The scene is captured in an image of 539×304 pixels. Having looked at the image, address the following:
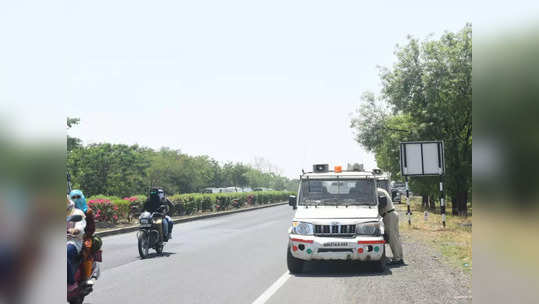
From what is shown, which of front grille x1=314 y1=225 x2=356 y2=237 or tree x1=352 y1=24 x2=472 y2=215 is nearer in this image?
front grille x1=314 y1=225 x2=356 y2=237

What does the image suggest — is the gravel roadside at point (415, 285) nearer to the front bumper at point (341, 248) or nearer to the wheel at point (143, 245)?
the front bumper at point (341, 248)

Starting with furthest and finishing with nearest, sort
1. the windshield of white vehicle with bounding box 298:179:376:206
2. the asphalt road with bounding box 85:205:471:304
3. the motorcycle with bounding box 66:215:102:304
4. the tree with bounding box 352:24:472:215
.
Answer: the tree with bounding box 352:24:472:215
the windshield of white vehicle with bounding box 298:179:376:206
the asphalt road with bounding box 85:205:471:304
the motorcycle with bounding box 66:215:102:304

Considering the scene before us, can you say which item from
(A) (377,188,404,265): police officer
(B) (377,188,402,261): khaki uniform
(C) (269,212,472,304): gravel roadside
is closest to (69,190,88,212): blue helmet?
(C) (269,212,472,304): gravel roadside

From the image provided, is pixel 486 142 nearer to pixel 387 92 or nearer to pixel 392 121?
pixel 387 92

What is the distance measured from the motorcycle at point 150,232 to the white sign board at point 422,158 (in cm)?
1389

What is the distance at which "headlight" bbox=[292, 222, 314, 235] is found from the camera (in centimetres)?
1009

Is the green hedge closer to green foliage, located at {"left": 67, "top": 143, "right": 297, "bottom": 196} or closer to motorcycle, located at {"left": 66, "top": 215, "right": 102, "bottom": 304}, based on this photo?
green foliage, located at {"left": 67, "top": 143, "right": 297, "bottom": 196}

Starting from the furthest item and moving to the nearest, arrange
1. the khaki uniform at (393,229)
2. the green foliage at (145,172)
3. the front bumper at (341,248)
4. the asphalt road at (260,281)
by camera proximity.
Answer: the green foliage at (145,172)
the khaki uniform at (393,229)
the front bumper at (341,248)
the asphalt road at (260,281)

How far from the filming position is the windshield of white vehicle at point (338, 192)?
11.2 meters

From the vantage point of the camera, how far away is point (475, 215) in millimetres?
1886

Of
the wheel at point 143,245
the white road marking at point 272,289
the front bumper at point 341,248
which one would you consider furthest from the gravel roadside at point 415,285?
the wheel at point 143,245

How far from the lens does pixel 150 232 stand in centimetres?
1345

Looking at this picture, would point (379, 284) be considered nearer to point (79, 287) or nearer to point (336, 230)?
point (336, 230)

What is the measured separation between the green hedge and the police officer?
589 inches
